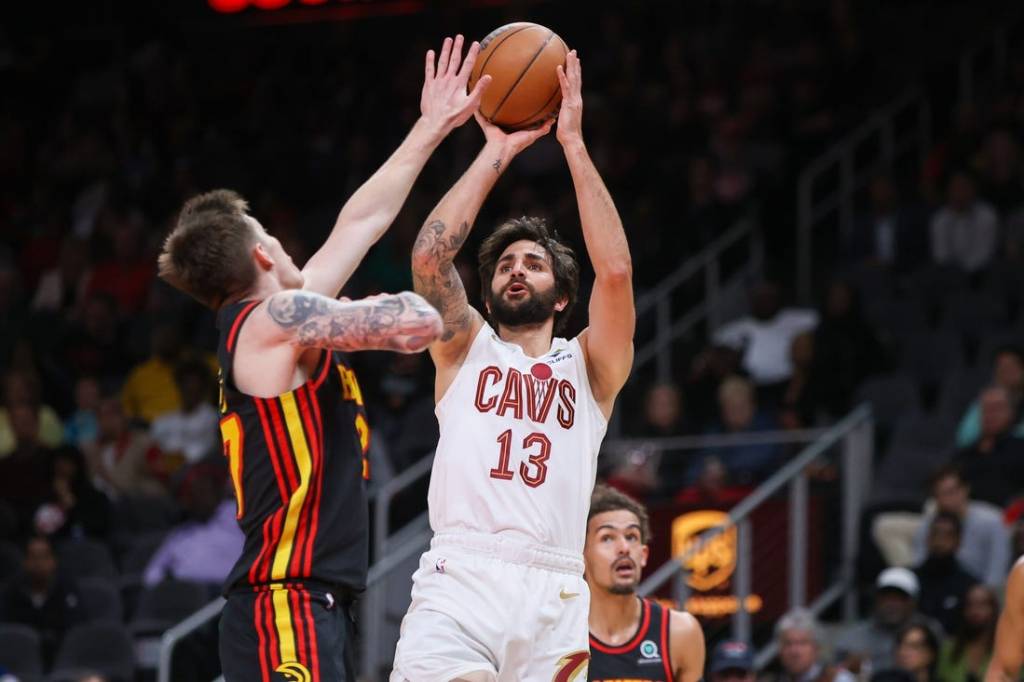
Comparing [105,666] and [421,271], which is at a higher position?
[421,271]

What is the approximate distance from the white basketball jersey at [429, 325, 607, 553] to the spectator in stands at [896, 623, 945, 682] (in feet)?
13.6

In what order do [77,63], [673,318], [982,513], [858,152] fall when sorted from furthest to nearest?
[77,63] < [858,152] < [673,318] < [982,513]

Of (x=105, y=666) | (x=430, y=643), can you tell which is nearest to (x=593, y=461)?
(x=430, y=643)

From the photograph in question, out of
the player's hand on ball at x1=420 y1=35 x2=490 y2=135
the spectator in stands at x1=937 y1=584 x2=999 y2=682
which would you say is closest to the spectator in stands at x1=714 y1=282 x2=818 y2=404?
the spectator in stands at x1=937 y1=584 x2=999 y2=682

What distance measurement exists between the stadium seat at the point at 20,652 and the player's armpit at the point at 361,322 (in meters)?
6.91

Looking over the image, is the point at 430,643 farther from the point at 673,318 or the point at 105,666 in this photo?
the point at 673,318

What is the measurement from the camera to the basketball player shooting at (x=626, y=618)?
6918 millimetres

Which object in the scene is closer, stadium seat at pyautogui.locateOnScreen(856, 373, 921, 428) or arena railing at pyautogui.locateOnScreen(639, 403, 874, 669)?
arena railing at pyautogui.locateOnScreen(639, 403, 874, 669)

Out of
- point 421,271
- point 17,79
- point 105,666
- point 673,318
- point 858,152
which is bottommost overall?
point 105,666

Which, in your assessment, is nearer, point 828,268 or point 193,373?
point 193,373

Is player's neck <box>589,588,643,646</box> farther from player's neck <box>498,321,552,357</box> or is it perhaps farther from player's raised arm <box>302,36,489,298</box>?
player's raised arm <box>302,36,489,298</box>

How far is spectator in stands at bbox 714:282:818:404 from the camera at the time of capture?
12.9 m

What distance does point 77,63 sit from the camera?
19172 mm

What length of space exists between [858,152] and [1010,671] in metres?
9.97
